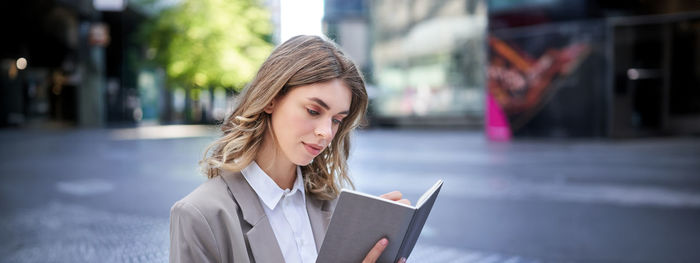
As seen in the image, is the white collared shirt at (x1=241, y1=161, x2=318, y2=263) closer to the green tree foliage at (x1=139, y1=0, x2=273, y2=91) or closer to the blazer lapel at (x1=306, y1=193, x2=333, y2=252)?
the blazer lapel at (x1=306, y1=193, x2=333, y2=252)

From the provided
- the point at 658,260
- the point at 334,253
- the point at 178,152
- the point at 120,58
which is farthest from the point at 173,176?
the point at 120,58

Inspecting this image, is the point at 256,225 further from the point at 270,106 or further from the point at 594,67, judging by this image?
the point at 594,67

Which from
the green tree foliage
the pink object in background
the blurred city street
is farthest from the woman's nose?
the green tree foliage

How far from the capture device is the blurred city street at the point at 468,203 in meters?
3.65

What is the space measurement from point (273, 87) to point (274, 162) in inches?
9.6

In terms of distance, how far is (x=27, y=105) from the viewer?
80.0 ft

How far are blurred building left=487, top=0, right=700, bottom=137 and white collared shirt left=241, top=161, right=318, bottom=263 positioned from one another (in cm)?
1316

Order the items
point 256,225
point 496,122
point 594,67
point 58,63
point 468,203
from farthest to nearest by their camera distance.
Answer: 1. point 58,63
2. point 496,122
3. point 594,67
4. point 468,203
5. point 256,225

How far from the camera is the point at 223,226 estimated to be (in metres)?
1.23

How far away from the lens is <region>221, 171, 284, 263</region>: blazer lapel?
129cm

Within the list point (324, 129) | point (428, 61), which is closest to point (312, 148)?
point (324, 129)

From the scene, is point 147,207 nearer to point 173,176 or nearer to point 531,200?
point 173,176

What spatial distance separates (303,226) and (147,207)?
14.1 ft

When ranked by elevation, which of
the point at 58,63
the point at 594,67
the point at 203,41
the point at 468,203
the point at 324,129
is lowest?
the point at 468,203
